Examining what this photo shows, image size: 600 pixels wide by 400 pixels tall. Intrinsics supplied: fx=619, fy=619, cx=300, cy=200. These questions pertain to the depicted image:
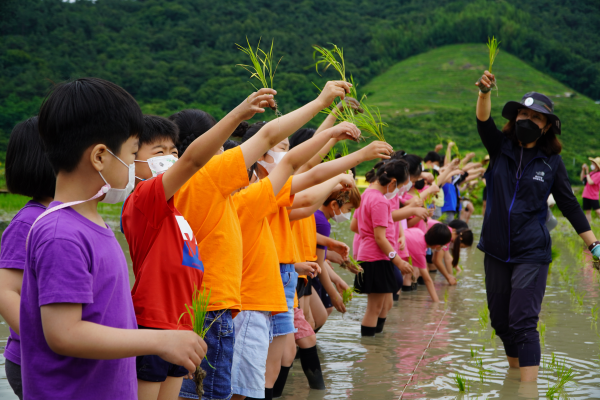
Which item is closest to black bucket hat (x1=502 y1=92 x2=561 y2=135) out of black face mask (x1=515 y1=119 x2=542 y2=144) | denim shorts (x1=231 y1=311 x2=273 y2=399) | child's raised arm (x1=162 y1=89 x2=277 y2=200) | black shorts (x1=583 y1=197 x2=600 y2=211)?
black face mask (x1=515 y1=119 x2=542 y2=144)

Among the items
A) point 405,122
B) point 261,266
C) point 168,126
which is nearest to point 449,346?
point 261,266

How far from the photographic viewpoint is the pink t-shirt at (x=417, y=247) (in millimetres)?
8766

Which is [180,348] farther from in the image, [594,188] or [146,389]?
[594,188]

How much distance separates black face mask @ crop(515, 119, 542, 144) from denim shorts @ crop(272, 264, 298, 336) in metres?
2.23

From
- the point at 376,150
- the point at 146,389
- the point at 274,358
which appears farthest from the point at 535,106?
the point at 146,389

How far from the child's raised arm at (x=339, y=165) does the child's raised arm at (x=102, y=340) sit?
2042 millimetres

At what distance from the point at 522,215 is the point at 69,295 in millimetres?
4066

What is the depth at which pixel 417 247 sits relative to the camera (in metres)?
8.78

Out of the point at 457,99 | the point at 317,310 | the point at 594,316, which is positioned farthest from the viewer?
the point at 457,99

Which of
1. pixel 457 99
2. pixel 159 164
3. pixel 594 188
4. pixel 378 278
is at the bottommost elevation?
pixel 457 99

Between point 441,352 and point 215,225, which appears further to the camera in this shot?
point 441,352

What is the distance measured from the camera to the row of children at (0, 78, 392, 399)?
173 cm

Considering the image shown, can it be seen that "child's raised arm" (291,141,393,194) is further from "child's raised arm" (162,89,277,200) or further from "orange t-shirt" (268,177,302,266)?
"child's raised arm" (162,89,277,200)

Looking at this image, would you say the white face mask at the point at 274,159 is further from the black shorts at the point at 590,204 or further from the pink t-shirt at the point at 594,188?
the black shorts at the point at 590,204
